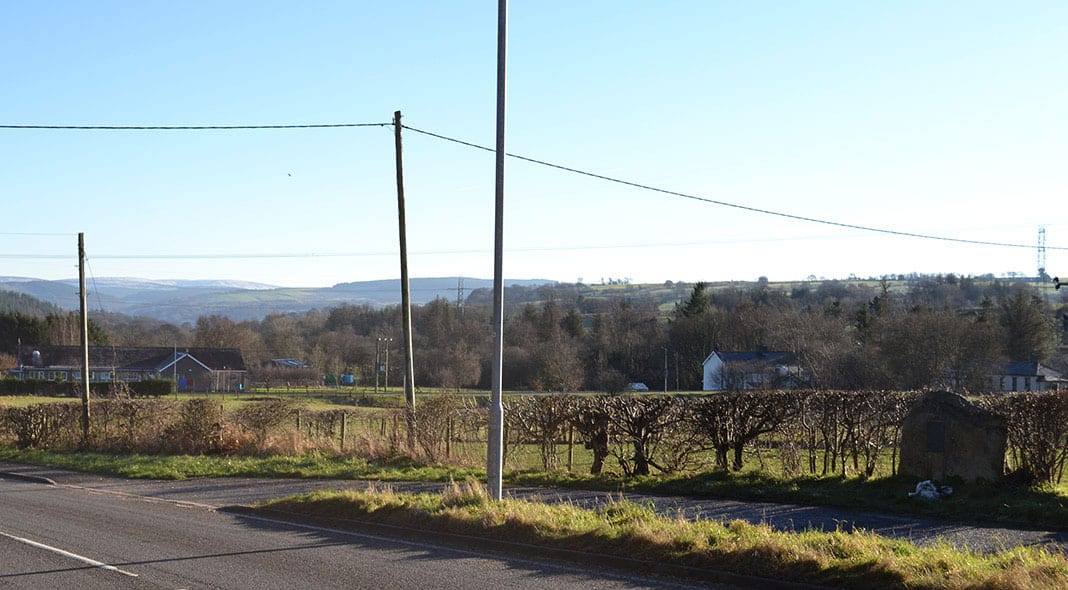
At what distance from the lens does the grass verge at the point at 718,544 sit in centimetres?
879

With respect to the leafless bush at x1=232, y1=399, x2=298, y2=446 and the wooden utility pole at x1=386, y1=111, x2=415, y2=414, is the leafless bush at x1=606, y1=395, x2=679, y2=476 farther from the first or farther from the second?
the leafless bush at x1=232, y1=399, x2=298, y2=446

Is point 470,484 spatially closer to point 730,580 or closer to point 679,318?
point 730,580

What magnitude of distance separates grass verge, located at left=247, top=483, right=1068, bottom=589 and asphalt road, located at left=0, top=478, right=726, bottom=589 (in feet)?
1.84

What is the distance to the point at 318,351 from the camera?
4363 inches

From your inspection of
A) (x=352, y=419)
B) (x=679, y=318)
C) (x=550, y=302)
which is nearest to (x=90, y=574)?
(x=352, y=419)

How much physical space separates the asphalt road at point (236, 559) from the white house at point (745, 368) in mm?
50592

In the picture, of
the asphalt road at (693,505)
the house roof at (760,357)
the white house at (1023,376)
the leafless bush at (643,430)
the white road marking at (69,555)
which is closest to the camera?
the white road marking at (69,555)

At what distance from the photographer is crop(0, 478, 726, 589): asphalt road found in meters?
10.1

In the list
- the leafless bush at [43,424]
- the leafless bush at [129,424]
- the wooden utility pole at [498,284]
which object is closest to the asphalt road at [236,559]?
Answer: the wooden utility pole at [498,284]

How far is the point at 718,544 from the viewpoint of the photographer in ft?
34.3

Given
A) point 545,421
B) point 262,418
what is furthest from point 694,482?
point 262,418

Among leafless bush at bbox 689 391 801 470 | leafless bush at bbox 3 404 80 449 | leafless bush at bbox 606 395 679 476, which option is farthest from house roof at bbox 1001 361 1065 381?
leafless bush at bbox 3 404 80 449

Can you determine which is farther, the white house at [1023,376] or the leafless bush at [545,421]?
the white house at [1023,376]

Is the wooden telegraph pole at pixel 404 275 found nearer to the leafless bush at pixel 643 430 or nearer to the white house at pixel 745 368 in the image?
the leafless bush at pixel 643 430
